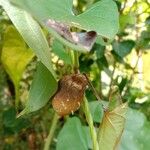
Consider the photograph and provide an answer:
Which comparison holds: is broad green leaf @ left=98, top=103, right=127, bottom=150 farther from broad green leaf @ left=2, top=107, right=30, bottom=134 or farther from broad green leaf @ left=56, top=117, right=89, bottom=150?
broad green leaf @ left=2, top=107, right=30, bottom=134

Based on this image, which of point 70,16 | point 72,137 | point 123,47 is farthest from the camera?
point 123,47

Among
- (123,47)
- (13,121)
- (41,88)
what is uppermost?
(41,88)

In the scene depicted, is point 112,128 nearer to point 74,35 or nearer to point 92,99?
point 74,35

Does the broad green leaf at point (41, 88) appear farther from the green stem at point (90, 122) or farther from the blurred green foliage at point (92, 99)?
the blurred green foliage at point (92, 99)

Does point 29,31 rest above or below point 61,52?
above

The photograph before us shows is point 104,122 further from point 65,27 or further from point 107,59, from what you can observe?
point 107,59

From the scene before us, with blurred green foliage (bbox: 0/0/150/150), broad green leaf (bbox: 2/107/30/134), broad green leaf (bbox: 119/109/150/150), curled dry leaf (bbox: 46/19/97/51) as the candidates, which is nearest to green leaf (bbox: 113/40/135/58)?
blurred green foliage (bbox: 0/0/150/150)

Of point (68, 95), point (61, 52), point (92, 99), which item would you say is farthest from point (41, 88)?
point (92, 99)

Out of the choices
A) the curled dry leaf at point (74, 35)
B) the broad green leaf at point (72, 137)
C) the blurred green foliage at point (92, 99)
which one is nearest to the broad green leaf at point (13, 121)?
the blurred green foliage at point (92, 99)
